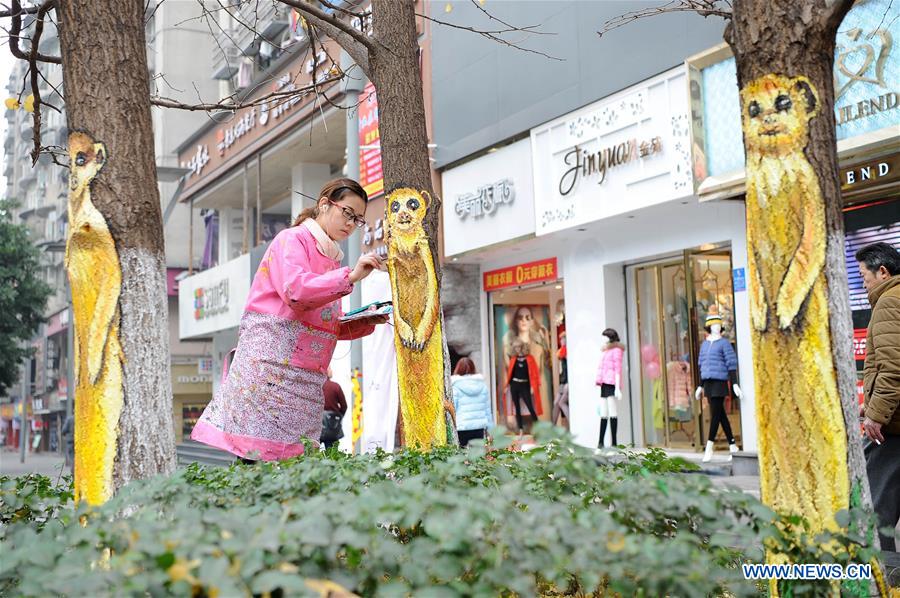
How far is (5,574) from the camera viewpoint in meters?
2.20

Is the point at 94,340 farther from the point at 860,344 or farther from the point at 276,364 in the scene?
the point at 860,344

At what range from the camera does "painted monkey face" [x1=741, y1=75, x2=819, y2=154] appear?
319cm

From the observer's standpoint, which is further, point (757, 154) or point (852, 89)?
point (852, 89)

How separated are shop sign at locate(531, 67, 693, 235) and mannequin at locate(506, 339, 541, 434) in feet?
11.0

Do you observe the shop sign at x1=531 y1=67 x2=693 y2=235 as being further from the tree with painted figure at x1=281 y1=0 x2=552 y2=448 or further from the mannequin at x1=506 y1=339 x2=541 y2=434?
the tree with painted figure at x1=281 y1=0 x2=552 y2=448

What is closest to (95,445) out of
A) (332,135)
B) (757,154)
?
(757,154)

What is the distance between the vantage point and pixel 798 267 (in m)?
3.12

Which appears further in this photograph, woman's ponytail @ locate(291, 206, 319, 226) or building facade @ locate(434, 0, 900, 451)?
building facade @ locate(434, 0, 900, 451)

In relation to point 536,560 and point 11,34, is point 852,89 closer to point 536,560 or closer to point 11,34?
point 11,34

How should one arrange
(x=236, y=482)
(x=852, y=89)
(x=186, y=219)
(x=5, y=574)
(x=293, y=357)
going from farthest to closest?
(x=186, y=219) < (x=852, y=89) < (x=293, y=357) < (x=236, y=482) < (x=5, y=574)

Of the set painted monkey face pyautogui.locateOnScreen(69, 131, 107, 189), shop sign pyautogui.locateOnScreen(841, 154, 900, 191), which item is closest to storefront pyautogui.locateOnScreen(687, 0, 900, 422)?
shop sign pyautogui.locateOnScreen(841, 154, 900, 191)

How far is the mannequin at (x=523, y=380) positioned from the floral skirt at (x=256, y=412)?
13.2 metres

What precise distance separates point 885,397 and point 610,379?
8.73m

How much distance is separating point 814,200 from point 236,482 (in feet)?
6.64
